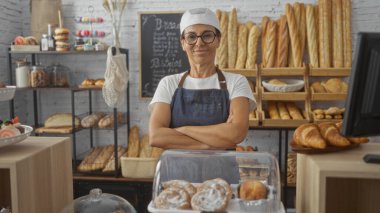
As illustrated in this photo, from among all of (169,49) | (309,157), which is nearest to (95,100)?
(169,49)

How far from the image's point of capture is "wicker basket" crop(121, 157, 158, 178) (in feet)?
11.5

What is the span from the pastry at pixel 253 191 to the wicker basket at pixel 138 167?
92.2 inches

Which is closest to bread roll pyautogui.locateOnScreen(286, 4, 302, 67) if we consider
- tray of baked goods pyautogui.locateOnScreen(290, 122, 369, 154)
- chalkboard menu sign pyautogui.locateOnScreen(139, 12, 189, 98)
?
chalkboard menu sign pyautogui.locateOnScreen(139, 12, 189, 98)

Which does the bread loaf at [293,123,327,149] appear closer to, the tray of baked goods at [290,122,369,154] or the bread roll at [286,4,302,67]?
the tray of baked goods at [290,122,369,154]

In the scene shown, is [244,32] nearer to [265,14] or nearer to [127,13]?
[265,14]

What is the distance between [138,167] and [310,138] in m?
2.40

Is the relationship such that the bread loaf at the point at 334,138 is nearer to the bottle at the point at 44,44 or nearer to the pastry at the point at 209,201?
the pastry at the point at 209,201

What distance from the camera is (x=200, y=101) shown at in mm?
2057

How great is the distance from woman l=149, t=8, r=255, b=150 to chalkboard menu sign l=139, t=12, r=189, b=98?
1.80 metres

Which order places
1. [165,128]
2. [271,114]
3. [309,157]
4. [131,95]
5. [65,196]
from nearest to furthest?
[309,157] → [65,196] → [165,128] → [271,114] → [131,95]

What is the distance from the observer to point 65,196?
1.61 m

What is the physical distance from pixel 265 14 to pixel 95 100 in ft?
6.59

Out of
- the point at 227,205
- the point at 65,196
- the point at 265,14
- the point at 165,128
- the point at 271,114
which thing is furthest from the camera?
the point at 265,14

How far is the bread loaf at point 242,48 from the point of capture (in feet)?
11.4
